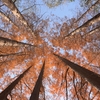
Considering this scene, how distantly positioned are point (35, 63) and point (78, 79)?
5977mm

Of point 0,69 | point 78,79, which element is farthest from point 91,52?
point 0,69

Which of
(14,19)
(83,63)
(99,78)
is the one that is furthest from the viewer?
(83,63)

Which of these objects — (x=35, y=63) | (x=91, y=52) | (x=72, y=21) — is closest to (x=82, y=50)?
(x=91, y=52)

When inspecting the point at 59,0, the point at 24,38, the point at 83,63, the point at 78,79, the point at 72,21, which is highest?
the point at 59,0

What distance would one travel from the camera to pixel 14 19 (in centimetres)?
1388

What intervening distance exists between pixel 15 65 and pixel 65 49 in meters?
5.13

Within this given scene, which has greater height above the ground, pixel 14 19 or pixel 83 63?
pixel 14 19

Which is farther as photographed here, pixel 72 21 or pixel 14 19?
pixel 72 21

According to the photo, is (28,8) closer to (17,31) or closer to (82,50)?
(17,31)

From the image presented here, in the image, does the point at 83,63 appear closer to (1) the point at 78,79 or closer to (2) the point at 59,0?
(1) the point at 78,79

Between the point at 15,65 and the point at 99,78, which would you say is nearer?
the point at 99,78

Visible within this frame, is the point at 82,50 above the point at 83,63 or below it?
above

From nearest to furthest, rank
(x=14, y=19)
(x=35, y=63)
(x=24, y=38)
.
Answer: (x=14, y=19) < (x=24, y=38) < (x=35, y=63)

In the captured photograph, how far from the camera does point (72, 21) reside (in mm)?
15539
